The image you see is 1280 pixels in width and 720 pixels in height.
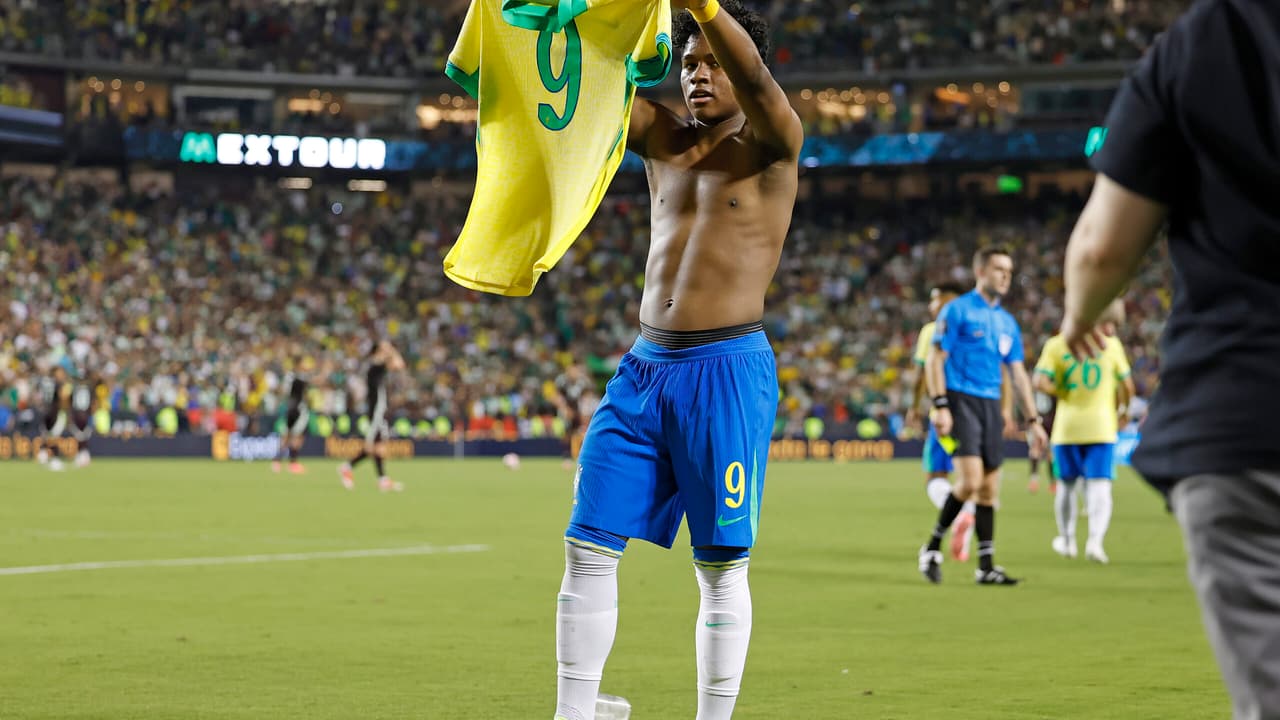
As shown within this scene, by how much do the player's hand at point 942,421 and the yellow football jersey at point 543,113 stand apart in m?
7.31

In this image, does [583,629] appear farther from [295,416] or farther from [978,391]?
[295,416]

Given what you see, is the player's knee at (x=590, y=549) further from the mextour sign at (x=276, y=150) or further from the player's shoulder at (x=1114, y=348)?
the mextour sign at (x=276, y=150)

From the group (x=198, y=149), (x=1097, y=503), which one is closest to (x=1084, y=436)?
(x=1097, y=503)

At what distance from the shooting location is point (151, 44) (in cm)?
5494

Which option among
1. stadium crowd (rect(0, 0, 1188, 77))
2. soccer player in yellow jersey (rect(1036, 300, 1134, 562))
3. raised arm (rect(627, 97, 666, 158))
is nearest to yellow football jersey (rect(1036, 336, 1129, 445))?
soccer player in yellow jersey (rect(1036, 300, 1134, 562))

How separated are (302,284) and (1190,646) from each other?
4377cm

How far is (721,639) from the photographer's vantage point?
593cm

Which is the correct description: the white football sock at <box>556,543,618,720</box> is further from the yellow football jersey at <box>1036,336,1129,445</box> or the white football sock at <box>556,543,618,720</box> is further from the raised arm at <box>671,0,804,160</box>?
the yellow football jersey at <box>1036,336,1129,445</box>

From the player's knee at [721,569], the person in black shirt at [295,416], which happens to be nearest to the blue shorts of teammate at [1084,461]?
the player's knee at [721,569]

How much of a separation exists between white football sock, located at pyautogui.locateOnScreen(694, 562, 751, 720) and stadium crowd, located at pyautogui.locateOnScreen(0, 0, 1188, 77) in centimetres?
4751

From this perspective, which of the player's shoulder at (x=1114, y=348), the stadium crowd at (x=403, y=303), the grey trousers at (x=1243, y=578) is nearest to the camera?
the grey trousers at (x=1243, y=578)

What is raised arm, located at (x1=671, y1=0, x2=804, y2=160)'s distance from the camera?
17.8ft

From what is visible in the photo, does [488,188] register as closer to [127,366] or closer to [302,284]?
[127,366]

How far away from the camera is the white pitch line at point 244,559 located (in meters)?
13.4
